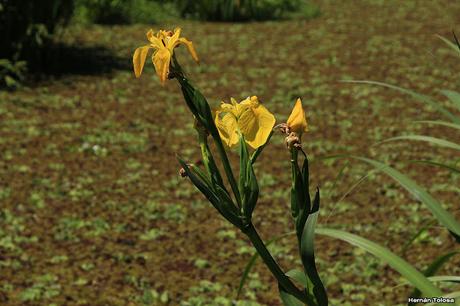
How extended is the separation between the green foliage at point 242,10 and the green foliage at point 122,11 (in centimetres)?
29

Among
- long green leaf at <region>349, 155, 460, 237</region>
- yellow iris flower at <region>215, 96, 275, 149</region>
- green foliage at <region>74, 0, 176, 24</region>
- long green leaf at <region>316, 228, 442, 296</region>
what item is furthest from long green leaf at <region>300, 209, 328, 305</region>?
green foliage at <region>74, 0, 176, 24</region>

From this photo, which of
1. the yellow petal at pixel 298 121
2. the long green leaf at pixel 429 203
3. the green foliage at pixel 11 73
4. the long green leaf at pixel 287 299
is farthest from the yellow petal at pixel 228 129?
the green foliage at pixel 11 73

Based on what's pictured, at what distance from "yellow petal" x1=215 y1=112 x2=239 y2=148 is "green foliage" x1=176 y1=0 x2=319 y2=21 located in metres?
8.77

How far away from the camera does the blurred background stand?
375 cm

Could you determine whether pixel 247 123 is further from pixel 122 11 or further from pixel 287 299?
pixel 122 11

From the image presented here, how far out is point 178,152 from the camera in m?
5.69

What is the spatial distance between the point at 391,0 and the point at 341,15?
1755 mm

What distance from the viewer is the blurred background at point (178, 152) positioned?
3750mm

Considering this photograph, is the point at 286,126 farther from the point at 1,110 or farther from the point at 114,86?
the point at 114,86

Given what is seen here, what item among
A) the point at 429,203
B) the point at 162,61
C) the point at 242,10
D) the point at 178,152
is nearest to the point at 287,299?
the point at 162,61

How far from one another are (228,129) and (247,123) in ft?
0.16

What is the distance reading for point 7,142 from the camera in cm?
555

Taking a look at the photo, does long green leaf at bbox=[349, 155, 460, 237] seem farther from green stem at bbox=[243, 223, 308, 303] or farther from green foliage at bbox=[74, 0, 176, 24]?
green foliage at bbox=[74, 0, 176, 24]

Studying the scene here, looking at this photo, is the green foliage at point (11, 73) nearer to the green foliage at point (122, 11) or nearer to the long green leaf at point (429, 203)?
the green foliage at point (122, 11)
